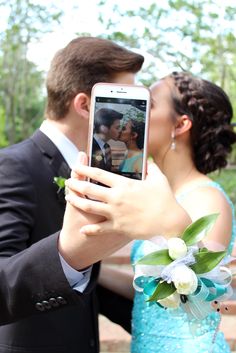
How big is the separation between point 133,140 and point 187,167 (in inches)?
49.7

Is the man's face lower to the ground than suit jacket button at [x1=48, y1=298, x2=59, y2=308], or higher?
higher

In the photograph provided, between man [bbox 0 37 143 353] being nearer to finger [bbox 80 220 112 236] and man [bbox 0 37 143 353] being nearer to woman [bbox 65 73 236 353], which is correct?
finger [bbox 80 220 112 236]

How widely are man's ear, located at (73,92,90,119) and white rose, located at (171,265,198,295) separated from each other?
118 cm

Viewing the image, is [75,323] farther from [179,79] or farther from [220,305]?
[179,79]

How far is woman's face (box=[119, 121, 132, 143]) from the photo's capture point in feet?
4.15

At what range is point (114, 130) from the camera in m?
1.27

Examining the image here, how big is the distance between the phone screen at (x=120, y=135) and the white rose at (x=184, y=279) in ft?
0.76

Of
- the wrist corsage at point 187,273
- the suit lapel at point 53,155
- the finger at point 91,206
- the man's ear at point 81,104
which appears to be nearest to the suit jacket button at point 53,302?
the wrist corsage at point 187,273

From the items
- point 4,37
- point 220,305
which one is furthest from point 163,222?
point 4,37

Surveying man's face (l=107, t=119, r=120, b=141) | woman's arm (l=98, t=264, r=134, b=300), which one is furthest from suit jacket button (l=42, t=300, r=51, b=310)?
woman's arm (l=98, t=264, r=134, b=300)

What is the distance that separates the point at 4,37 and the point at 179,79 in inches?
224

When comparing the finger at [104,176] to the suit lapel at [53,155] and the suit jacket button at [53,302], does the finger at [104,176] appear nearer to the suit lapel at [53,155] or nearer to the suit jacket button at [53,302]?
the suit jacket button at [53,302]

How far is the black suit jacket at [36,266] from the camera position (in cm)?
139

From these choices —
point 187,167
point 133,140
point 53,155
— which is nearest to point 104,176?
point 133,140
